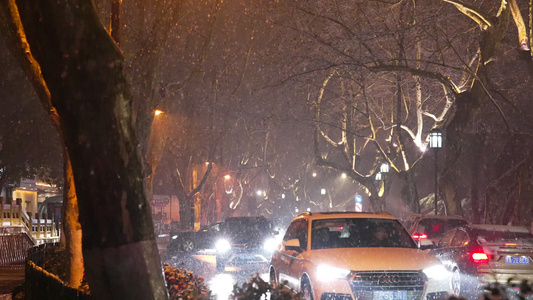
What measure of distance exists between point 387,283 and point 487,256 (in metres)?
5.39

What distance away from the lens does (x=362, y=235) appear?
11539 millimetres

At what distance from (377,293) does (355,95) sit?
88.1 ft

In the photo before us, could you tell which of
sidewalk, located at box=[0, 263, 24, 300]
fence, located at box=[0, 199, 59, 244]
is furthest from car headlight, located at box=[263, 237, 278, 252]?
fence, located at box=[0, 199, 59, 244]

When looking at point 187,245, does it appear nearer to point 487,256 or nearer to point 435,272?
point 487,256

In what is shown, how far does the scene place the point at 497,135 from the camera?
111 feet

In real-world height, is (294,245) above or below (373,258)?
above

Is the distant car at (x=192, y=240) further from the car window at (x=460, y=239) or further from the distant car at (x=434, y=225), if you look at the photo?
the car window at (x=460, y=239)

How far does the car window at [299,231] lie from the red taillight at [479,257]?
400 centimetres

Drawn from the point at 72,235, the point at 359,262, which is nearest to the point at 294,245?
the point at 359,262

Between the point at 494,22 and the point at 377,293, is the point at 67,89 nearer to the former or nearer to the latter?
the point at 377,293

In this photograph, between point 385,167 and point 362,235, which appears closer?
point 362,235

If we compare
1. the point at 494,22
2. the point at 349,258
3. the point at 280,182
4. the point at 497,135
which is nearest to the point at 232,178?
the point at 280,182

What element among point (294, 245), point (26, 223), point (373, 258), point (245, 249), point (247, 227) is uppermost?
point (294, 245)

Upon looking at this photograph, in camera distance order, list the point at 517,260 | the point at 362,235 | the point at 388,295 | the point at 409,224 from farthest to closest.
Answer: the point at 409,224 → the point at 517,260 → the point at 362,235 → the point at 388,295
